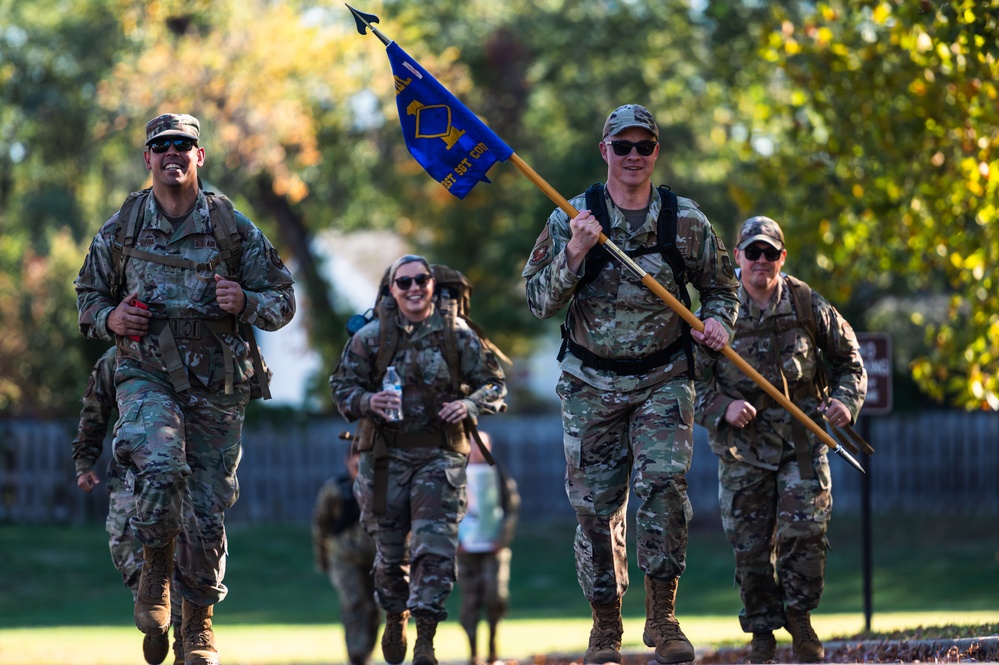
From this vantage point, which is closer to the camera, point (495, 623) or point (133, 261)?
point (133, 261)

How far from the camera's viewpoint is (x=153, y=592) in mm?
8172

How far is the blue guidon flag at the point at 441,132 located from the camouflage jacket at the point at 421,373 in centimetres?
167

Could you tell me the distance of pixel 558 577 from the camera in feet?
80.7

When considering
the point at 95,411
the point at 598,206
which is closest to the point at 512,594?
the point at 95,411

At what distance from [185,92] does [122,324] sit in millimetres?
22035

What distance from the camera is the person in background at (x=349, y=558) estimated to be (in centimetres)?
1334

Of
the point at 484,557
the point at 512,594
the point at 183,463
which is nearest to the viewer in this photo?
the point at 183,463

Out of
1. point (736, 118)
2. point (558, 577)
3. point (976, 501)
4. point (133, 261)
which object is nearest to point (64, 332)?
point (558, 577)

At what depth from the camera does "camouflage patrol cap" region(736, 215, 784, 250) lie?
9.67 meters

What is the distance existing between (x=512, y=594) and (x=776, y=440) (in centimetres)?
1411

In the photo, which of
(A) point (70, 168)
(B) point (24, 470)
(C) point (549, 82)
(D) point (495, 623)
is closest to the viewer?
(D) point (495, 623)

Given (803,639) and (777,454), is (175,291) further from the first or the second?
(803,639)

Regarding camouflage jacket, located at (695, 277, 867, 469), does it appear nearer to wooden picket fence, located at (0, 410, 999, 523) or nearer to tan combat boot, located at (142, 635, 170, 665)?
tan combat boot, located at (142, 635, 170, 665)

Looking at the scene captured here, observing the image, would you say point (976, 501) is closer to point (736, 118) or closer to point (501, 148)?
point (736, 118)
